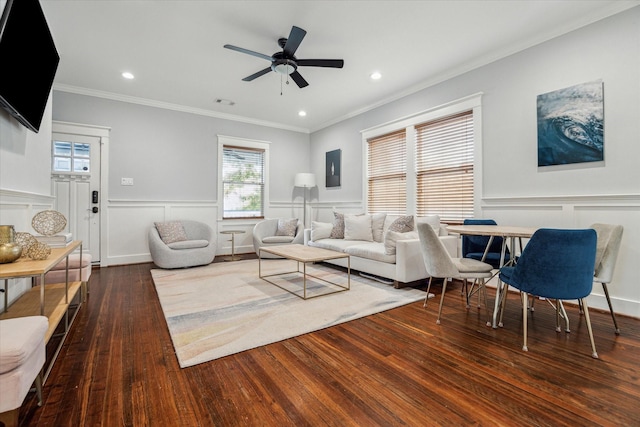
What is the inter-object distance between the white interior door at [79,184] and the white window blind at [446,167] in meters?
5.03

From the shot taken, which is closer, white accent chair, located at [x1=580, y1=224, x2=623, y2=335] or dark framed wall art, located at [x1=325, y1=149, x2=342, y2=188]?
white accent chair, located at [x1=580, y1=224, x2=623, y2=335]

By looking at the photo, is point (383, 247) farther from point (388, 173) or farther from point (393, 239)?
point (388, 173)

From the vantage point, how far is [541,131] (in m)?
3.14

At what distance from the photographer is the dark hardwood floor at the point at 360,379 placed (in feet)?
4.56

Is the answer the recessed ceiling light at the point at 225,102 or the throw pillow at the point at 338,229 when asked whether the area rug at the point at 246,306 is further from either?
the recessed ceiling light at the point at 225,102

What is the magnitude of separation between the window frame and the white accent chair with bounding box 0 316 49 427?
13.4ft

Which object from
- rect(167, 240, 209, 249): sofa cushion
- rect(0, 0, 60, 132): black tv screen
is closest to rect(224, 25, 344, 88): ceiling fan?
rect(0, 0, 60, 132): black tv screen

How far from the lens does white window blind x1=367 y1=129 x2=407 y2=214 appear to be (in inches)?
189

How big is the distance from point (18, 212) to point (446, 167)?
463 centimetres

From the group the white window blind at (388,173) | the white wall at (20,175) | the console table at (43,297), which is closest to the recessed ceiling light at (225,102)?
the white wall at (20,175)

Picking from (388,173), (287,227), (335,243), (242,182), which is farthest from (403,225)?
(242,182)

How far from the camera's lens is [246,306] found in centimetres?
287

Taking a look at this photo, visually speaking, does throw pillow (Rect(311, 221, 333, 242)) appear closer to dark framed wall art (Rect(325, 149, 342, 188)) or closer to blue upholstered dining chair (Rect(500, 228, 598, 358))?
dark framed wall art (Rect(325, 149, 342, 188))

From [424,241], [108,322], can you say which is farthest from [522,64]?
[108,322]
